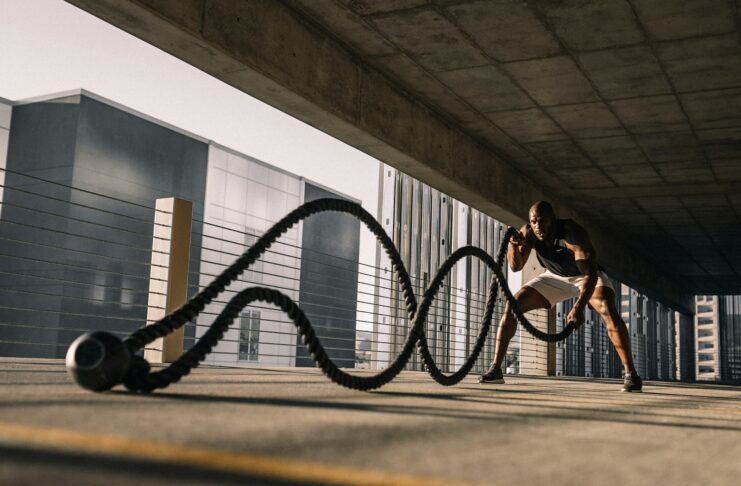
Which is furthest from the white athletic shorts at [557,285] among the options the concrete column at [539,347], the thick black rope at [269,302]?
the concrete column at [539,347]

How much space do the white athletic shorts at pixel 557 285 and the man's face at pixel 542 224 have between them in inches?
21.1

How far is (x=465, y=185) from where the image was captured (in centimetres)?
1020

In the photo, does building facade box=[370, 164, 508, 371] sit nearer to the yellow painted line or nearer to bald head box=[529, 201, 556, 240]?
bald head box=[529, 201, 556, 240]

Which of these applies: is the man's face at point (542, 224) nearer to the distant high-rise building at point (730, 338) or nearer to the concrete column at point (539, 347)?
the concrete column at point (539, 347)

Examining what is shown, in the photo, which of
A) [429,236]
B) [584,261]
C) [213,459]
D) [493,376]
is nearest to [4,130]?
[429,236]

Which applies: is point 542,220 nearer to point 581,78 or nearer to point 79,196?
point 581,78

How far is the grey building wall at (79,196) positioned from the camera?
111ft

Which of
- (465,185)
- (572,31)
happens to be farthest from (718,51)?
(465,185)

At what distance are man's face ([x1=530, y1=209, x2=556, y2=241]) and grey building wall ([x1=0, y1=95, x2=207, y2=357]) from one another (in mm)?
28239

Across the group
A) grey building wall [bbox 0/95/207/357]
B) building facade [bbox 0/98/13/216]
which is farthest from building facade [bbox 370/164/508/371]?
building facade [bbox 0/98/13/216]

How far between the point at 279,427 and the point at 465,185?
8.48 metres

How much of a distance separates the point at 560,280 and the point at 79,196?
1301 inches

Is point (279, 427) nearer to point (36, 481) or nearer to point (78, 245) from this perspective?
point (36, 481)

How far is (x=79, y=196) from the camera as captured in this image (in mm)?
35656
